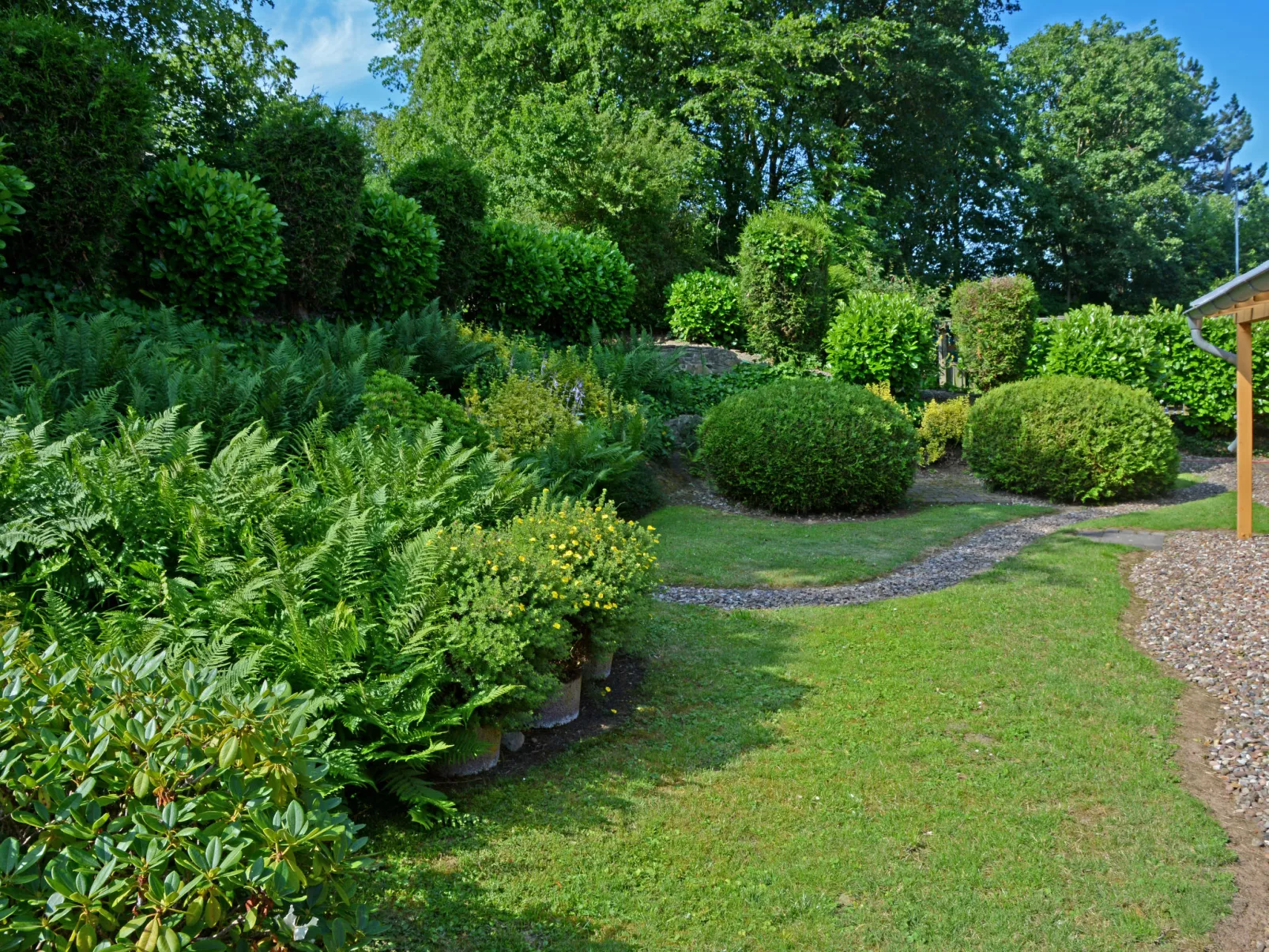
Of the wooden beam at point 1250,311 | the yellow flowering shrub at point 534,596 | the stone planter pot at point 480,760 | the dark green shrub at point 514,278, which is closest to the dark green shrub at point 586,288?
the dark green shrub at point 514,278

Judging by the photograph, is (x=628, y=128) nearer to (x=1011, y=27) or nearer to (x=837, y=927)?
(x=1011, y=27)

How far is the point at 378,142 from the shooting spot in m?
29.1

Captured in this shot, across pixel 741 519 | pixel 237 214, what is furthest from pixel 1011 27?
pixel 237 214

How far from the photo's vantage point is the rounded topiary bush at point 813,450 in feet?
33.7

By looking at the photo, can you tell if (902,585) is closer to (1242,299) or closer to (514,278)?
(1242,299)

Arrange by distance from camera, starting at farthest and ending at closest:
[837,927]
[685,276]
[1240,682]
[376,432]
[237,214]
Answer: [685,276] → [237,214] → [376,432] → [1240,682] → [837,927]

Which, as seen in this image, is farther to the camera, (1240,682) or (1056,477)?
(1056,477)

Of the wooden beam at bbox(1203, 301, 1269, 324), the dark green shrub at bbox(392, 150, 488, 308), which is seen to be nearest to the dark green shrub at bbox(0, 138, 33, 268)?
the dark green shrub at bbox(392, 150, 488, 308)

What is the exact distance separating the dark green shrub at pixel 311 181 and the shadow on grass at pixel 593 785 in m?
5.80

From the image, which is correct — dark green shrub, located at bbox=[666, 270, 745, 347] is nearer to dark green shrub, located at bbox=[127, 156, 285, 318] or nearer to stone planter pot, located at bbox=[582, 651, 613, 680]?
dark green shrub, located at bbox=[127, 156, 285, 318]

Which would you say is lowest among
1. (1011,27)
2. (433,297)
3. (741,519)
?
(741,519)

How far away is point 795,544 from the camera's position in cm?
880

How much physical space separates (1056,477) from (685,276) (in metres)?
8.65

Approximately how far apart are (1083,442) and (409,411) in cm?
816
